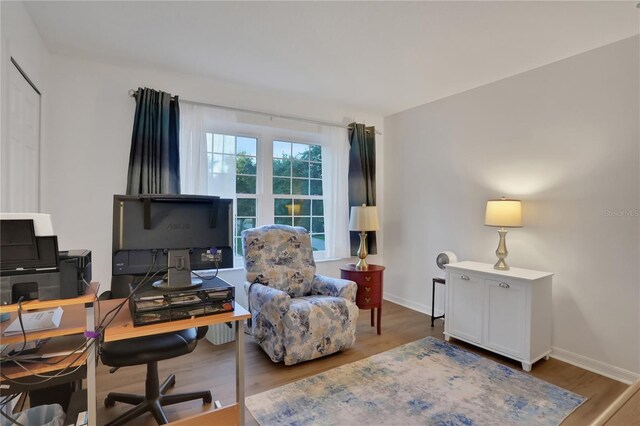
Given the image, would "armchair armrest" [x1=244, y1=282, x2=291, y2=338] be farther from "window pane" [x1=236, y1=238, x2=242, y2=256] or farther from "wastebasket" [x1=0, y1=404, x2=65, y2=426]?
"wastebasket" [x1=0, y1=404, x2=65, y2=426]

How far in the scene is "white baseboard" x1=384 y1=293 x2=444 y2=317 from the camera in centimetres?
367

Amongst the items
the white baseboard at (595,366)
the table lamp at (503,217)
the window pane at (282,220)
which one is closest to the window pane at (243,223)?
the window pane at (282,220)

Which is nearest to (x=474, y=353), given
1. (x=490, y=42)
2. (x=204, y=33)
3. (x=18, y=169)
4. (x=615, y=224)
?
(x=615, y=224)

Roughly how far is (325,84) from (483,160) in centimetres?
175

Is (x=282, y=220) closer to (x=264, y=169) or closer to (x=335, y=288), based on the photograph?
(x=264, y=169)

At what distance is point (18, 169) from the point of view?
6.63ft

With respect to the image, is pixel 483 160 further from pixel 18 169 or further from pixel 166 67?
pixel 18 169

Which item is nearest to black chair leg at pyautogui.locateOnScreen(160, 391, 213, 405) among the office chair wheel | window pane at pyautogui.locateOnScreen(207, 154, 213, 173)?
the office chair wheel

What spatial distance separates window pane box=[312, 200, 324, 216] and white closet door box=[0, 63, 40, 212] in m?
2.57

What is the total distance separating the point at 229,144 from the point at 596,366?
3697 mm

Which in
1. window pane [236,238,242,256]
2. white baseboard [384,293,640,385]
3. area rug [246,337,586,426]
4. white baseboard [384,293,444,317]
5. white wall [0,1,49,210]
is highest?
white wall [0,1,49,210]

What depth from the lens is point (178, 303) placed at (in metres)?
1.49

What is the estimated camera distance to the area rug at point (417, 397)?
1.91 metres

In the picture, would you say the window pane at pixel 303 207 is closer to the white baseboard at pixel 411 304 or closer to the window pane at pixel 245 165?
the window pane at pixel 245 165
